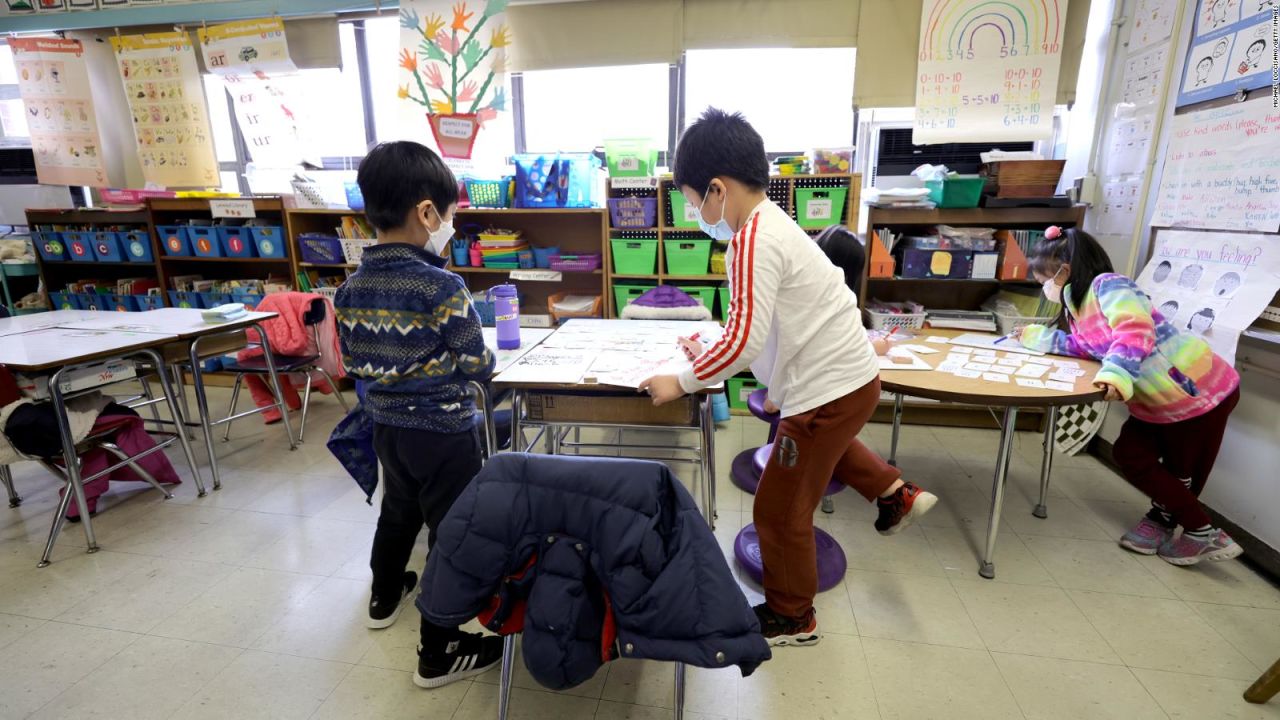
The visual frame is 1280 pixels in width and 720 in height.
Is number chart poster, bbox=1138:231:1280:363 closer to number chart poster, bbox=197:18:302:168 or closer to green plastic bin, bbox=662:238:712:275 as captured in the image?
green plastic bin, bbox=662:238:712:275

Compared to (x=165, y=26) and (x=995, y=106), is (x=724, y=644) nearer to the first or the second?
(x=995, y=106)

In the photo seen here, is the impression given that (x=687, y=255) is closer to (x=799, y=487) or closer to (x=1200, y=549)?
(x=799, y=487)

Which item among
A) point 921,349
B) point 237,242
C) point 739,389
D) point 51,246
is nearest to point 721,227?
point 921,349

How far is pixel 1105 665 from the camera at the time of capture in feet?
5.22

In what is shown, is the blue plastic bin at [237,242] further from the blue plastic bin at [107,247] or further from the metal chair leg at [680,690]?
the metal chair leg at [680,690]

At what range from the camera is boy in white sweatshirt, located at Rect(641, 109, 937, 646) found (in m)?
1.32

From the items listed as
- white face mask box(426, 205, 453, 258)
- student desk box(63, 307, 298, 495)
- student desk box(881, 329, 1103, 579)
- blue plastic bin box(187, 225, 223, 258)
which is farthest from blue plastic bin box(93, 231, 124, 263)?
student desk box(881, 329, 1103, 579)

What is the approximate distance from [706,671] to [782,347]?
94cm

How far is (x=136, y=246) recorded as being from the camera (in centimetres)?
410

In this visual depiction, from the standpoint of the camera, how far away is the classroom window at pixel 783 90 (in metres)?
3.49

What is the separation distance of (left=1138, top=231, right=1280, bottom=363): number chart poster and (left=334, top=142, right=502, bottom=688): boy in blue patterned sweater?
2.52 metres

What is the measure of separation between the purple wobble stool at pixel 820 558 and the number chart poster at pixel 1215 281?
149 cm

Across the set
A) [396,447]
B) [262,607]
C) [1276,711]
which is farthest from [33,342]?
[1276,711]

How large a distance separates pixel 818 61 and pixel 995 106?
3.38 ft
